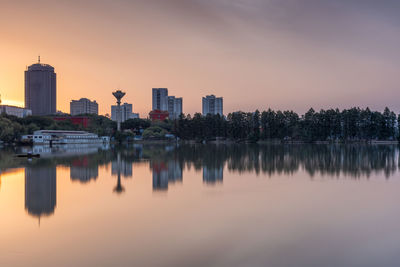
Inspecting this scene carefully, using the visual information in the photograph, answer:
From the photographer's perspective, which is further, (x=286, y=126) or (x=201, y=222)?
(x=286, y=126)

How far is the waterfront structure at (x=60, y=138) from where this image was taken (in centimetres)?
5575

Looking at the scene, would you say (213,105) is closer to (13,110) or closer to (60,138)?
(13,110)

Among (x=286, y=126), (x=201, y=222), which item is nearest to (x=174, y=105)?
(x=286, y=126)

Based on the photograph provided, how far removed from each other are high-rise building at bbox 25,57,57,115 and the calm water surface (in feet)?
560

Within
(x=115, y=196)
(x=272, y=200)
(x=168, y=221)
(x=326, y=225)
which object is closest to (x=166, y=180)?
(x=115, y=196)

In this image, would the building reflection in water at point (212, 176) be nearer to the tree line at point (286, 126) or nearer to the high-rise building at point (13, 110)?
the tree line at point (286, 126)

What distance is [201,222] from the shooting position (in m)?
8.05

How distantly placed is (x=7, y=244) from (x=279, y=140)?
6075 centimetres

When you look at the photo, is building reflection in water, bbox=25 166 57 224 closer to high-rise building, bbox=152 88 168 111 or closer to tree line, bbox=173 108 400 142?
tree line, bbox=173 108 400 142

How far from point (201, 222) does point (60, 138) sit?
179ft

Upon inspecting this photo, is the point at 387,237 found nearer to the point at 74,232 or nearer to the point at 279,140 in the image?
the point at 74,232

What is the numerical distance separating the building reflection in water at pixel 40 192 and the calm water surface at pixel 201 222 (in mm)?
39

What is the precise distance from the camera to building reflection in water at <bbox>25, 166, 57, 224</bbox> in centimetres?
945

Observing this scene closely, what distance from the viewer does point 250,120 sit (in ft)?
216
